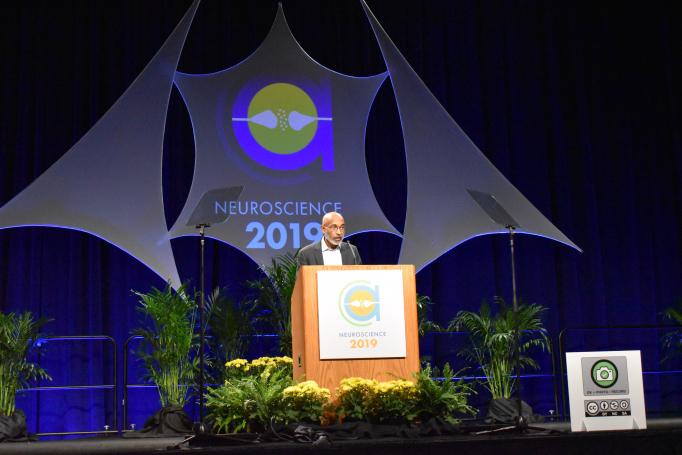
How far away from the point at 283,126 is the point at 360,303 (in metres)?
4.02

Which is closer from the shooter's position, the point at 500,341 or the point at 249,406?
the point at 249,406

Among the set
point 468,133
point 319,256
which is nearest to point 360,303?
point 319,256

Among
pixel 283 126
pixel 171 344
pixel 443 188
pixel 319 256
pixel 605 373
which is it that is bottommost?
pixel 605 373

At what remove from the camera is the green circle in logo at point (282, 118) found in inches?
301

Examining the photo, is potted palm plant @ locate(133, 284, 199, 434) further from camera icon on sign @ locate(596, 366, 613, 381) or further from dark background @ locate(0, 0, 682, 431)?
camera icon on sign @ locate(596, 366, 613, 381)

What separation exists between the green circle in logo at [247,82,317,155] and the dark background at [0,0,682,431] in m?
0.72

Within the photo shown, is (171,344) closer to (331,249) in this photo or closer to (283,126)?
(331,249)

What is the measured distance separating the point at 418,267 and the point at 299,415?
155 inches

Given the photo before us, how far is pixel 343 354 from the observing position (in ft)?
12.8

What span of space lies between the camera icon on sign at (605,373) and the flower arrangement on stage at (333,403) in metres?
0.70

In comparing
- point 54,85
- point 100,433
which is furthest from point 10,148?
point 100,433

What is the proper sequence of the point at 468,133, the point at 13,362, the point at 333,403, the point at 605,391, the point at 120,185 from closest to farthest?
the point at 605,391
the point at 333,403
the point at 13,362
the point at 120,185
the point at 468,133

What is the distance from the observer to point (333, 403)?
3.88 meters

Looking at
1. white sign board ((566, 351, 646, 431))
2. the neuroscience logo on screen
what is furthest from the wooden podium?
the neuroscience logo on screen
